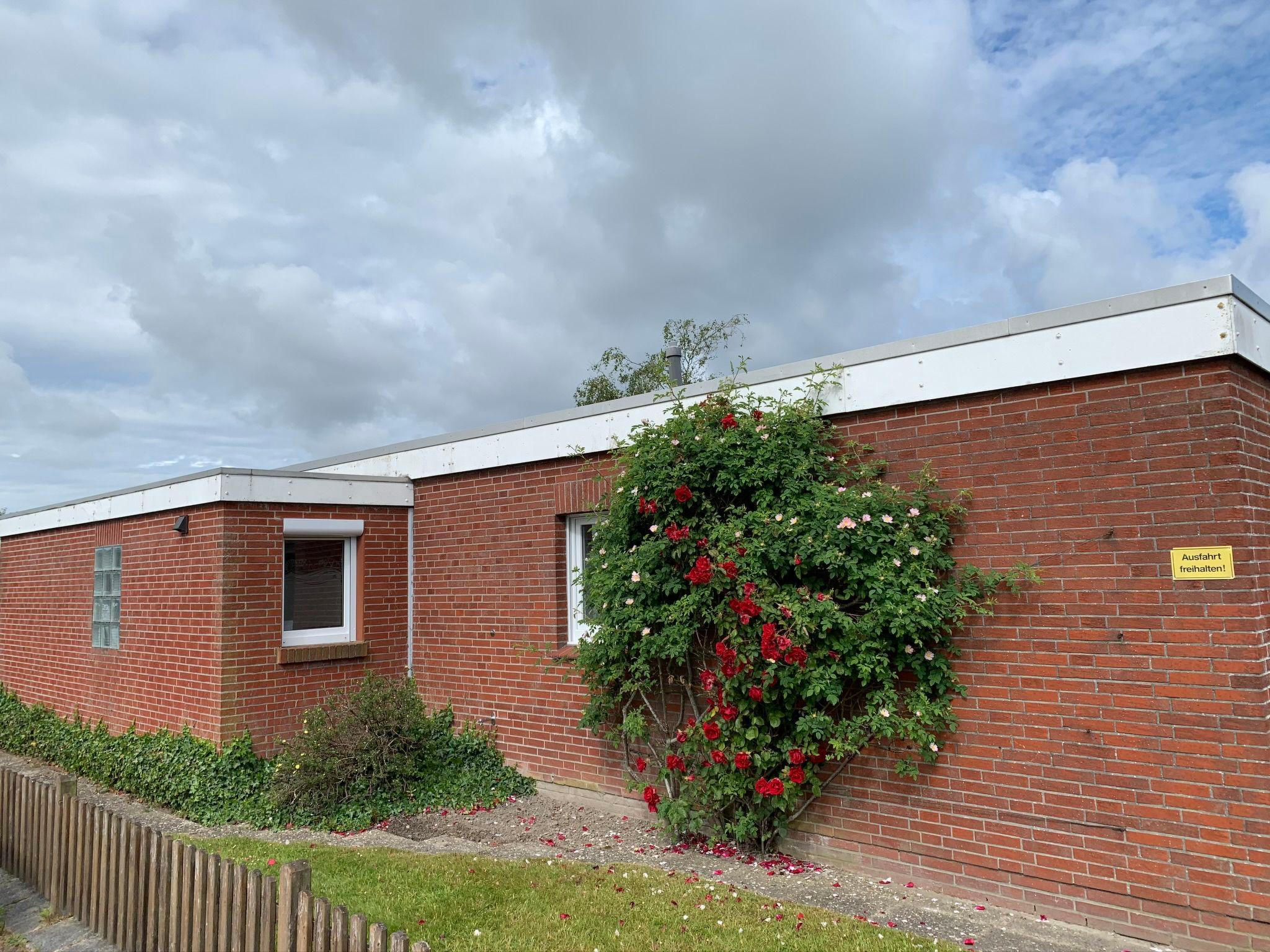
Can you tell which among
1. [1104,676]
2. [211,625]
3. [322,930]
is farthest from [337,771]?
[1104,676]

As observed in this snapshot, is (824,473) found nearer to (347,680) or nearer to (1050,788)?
(1050,788)

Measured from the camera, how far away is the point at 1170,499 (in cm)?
472

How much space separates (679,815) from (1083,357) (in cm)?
408

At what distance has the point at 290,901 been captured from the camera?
3.54 metres

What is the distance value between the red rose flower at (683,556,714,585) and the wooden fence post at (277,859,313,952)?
10.3 ft

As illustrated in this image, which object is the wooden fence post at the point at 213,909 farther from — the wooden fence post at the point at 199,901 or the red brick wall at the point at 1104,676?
the red brick wall at the point at 1104,676

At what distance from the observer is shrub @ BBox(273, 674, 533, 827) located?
7.59 meters

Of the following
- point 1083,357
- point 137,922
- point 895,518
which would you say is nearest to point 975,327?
point 1083,357

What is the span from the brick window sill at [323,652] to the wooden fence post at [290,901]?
212 inches

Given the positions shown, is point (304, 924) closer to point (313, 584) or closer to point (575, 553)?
point (575, 553)

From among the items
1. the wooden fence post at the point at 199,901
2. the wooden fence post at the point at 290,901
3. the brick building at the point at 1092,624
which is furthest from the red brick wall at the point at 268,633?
the wooden fence post at the point at 290,901

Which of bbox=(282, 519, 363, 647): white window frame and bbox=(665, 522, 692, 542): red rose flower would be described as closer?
bbox=(665, 522, 692, 542): red rose flower

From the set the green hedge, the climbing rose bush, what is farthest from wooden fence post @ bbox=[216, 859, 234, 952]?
the green hedge

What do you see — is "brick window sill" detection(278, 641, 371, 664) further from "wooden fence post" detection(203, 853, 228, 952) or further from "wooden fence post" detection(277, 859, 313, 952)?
"wooden fence post" detection(277, 859, 313, 952)
